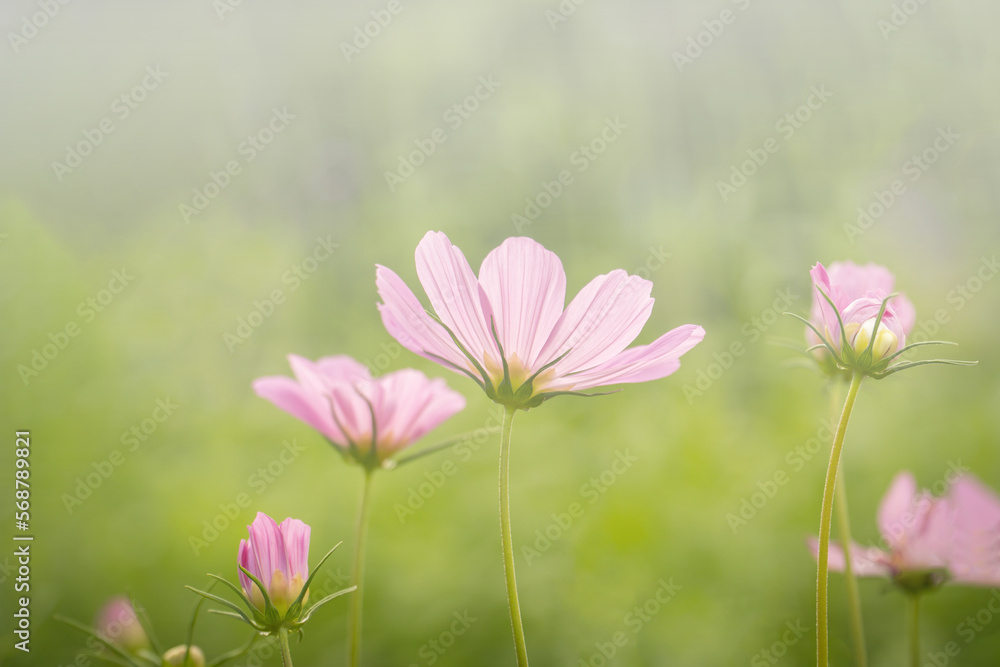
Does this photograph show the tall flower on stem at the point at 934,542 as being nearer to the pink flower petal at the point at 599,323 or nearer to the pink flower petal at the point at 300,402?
the pink flower petal at the point at 599,323

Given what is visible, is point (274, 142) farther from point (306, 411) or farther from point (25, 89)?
point (306, 411)

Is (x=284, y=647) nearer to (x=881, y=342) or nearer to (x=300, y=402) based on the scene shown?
(x=300, y=402)

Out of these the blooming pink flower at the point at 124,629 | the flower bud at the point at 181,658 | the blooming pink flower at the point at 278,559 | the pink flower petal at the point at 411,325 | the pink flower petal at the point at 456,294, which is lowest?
the blooming pink flower at the point at 124,629

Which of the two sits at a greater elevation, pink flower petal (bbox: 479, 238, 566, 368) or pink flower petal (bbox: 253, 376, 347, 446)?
pink flower petal (bbox: 479, 238, 566, 368)

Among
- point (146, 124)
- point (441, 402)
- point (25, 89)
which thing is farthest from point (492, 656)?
point (146, 124)

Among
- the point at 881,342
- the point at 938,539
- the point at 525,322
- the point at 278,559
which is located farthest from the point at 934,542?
the point at 278,559

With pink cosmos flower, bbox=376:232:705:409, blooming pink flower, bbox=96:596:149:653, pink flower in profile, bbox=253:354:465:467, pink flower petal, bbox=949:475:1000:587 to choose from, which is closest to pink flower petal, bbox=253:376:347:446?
pink flower in profile, bbox=253:354:465:467

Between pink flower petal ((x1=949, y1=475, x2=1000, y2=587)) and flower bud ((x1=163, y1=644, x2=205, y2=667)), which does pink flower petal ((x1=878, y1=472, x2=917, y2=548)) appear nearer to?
pink flower petal ((x1=949, y1=475, x2=1000, y2=587))

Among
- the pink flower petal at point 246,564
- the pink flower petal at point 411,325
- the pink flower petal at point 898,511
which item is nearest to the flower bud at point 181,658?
the pink flower petal at point 246,564
